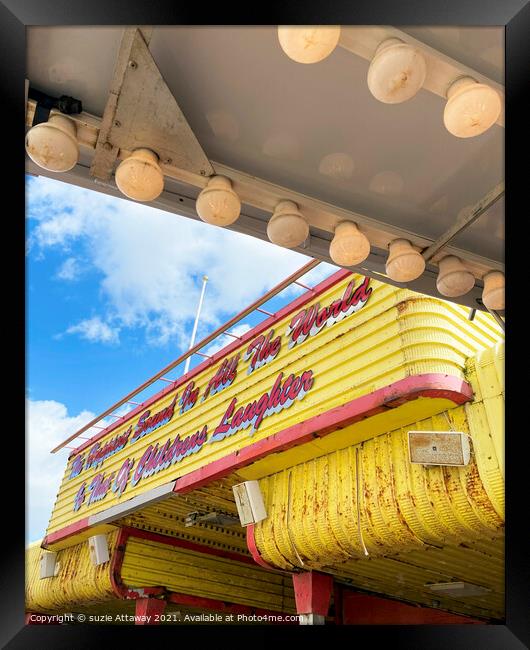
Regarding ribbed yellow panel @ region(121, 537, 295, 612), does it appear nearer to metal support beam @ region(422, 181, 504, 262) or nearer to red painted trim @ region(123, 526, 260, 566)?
red painted trim @ region(123, 526, 260, 566)

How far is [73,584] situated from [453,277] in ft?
31.5

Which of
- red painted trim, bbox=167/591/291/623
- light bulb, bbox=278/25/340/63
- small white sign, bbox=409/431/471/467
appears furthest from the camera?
red painted trim, bbox=167/591/291/623

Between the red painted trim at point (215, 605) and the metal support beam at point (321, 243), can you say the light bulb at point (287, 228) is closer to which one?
the metal support beam at point (321, 243)

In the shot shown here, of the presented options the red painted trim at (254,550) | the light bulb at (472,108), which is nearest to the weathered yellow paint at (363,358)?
the red painted trim at (254,550)

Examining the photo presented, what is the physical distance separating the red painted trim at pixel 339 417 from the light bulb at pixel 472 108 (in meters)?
3.15

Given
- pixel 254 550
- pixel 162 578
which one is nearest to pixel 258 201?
pixel 254 550

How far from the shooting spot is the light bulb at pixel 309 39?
1.72 meters

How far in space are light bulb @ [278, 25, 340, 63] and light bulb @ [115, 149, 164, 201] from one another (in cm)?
79

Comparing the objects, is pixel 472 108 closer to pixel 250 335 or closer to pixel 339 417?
pixel 339 417

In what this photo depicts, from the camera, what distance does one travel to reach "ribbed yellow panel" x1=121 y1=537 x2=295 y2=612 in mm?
9383

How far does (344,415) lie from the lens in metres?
5.30

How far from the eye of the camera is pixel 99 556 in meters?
9.29

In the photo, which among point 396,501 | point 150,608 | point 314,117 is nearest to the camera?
point 314,117

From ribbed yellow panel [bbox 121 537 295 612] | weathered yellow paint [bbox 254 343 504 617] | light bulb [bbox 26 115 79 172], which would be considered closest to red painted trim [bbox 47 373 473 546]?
weathered yellow paint [bbox 254 343 504 617]
